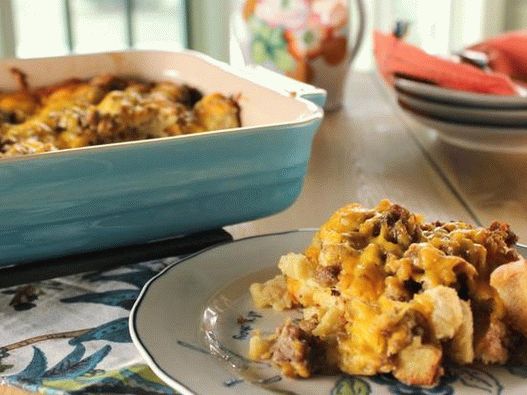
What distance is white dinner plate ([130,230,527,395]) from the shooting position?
0.64 m

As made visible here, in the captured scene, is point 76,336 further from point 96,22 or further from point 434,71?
point 96,22

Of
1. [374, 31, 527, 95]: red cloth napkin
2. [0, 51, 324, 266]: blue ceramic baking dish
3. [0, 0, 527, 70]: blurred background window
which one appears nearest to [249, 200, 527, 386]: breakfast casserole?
[0, 51, 324, 266]: blue ceramic baking dish

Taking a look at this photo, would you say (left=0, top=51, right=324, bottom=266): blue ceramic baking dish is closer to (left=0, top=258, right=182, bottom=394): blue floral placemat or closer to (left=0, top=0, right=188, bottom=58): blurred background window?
(left=0, top=258, right=182, bottom=394): blue floral placemat

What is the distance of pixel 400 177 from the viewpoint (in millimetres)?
1254

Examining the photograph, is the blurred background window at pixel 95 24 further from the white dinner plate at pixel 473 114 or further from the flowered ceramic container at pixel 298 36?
the white dinner plate at pixel 473 114

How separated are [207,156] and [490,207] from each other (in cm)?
41

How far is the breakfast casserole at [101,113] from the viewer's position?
1.04 meters

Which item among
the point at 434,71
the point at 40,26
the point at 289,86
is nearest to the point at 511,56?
the point at 434,71

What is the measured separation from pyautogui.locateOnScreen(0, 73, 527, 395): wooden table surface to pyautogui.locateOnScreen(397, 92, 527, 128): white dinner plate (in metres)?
0.07

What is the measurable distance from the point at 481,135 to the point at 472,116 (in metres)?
0.04

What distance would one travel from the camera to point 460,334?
0.65 m

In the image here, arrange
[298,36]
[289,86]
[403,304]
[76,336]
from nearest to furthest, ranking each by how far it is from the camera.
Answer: [403,304] < [76,336] < [289,86] < [298,36]

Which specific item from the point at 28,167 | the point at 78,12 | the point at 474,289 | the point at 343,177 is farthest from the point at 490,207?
the point at 78,12

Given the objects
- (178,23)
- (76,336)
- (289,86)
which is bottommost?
(178,23)
